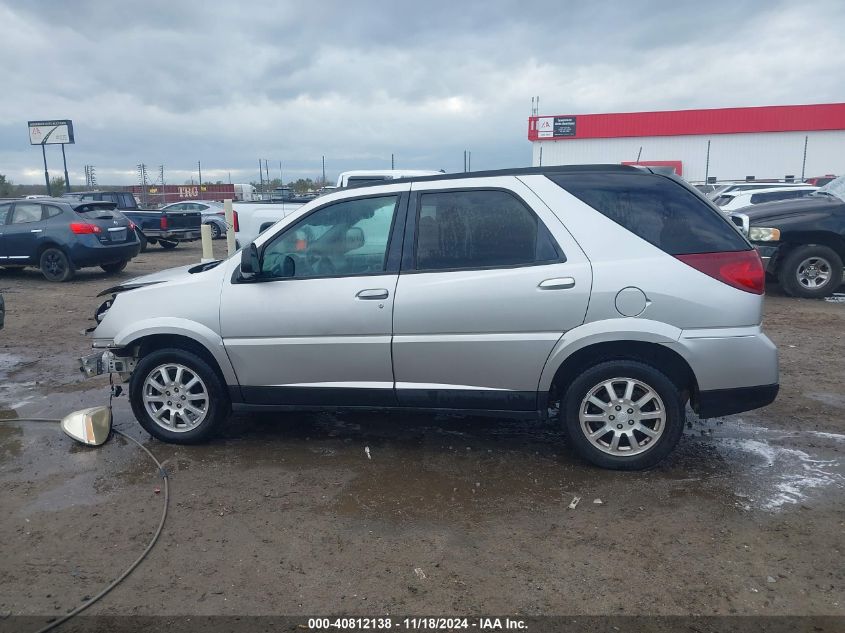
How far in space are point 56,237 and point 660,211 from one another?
1251cm

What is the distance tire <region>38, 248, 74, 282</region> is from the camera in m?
13.4

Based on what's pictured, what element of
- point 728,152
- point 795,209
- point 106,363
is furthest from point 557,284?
point 728,152

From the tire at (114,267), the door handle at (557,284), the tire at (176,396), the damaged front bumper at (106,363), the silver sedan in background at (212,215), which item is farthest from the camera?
the silver sedan in background at (212,215)

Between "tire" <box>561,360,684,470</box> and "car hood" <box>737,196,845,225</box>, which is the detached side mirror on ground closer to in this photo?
"tire" <box>561,360,684,470</box>

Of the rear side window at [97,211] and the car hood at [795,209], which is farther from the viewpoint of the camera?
the rear side window at [97,211]

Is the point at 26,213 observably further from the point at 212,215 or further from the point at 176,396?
the point at 176,396

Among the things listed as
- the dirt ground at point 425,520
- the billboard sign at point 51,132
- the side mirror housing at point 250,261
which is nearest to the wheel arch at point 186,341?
the side mirror housing at point 250,261

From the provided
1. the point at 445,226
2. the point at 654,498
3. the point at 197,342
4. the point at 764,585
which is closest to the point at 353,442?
the point at 197,342

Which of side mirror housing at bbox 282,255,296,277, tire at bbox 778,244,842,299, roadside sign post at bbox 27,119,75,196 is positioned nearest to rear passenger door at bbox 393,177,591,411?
side mirror housing at bbox 282,255,296,277

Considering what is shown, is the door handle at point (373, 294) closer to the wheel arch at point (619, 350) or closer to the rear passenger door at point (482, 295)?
the rear passenger door at point (482, 295)

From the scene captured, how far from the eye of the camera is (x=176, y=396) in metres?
4.87

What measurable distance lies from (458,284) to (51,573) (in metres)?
2.69

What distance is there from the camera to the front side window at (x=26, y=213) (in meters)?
13.5

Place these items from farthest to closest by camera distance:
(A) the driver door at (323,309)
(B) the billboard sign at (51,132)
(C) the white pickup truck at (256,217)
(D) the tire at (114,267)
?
(B) the billboard sign at (51,132)
(D) the tire at (114,267)
(C) the white pickup truck at (256,217)
(A) the driver door at (323,309)
